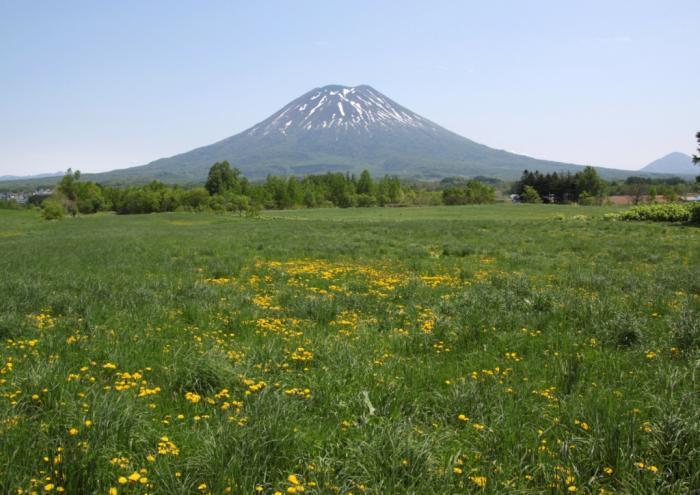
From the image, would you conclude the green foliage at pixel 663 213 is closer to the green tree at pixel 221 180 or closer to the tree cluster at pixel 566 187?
the tree cluster at pixel 566 187

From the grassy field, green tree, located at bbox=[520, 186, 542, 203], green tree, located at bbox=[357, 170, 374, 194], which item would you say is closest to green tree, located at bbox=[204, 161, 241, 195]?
green tree, located at bbox=[357, 170, 374, 194]

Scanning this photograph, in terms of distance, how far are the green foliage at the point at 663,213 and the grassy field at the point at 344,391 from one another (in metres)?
35.3

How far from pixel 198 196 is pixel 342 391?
10824 cm

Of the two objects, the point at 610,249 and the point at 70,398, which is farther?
the point at 610,249

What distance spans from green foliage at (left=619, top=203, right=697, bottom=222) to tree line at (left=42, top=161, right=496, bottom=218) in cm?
→ 6428

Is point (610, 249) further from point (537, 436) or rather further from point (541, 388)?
point (537, 436)

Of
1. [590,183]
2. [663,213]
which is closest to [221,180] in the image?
[590,183]

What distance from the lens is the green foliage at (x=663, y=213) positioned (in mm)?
38156

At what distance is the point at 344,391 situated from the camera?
454 cm

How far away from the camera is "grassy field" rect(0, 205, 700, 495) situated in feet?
10.2

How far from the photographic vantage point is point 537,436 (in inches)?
142

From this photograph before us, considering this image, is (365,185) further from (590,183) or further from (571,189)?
(590,183)

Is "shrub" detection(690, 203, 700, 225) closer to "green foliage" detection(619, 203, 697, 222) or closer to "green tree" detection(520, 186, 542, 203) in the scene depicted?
"green foliage" detection(619, 203, 697, 222)

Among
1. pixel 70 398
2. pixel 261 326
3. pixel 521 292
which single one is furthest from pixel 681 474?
pixel 521 292
